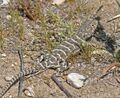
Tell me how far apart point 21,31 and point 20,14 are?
69 centimetres

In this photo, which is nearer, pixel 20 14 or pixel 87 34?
pixel 87 34

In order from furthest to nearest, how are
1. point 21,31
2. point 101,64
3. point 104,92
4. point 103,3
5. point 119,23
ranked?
1. point 103,3
2. point 119,23
3. point 21,31
4. point 101,64
5. point 104,92

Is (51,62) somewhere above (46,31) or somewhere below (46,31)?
below

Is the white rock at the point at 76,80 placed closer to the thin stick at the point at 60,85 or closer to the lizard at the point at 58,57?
the thin stick at the point at 60,85

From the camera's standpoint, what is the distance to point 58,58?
5.68 m

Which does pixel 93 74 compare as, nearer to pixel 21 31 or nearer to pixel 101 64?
pixel 101 64

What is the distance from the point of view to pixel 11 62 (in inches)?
219

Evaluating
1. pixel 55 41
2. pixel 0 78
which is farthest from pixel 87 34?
pixel 0 78

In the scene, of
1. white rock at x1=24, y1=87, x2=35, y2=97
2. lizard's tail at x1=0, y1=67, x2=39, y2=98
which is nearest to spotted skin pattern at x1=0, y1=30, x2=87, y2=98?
lizard's tail at x1=0, y1=67, x2=39, y2=98

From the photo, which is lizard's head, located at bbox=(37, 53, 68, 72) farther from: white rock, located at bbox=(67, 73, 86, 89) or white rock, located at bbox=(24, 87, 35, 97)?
white rock, located at bbox=(24, 87, 35, 97)

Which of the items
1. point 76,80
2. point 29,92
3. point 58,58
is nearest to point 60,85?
point 76,80

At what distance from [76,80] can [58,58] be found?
64 cm

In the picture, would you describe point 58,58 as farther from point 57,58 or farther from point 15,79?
point 15,79

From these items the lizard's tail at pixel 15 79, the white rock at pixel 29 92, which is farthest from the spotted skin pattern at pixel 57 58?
the white rock at pixel 29 92
